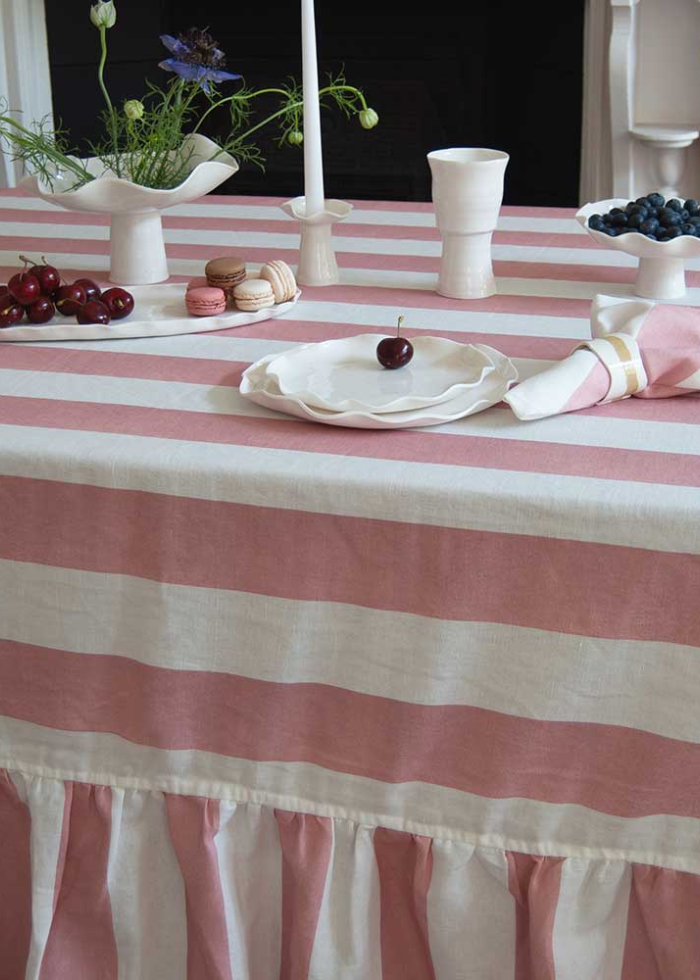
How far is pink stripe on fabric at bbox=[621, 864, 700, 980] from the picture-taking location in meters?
0.92

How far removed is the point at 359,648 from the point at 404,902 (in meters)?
0.24

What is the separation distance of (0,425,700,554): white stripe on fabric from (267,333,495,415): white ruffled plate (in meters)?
0.08

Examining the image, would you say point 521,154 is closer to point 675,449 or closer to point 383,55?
point 383,55

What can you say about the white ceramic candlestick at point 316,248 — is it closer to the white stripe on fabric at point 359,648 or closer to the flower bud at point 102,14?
the flower bud at point 102,14

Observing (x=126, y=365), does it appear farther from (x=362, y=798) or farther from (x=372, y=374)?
(x=362, y=798)

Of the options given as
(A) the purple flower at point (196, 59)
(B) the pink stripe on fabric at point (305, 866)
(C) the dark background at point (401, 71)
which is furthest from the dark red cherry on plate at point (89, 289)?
(C) the dark background at point (401, 71)

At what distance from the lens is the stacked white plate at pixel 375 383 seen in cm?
96

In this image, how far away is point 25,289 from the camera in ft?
3.85

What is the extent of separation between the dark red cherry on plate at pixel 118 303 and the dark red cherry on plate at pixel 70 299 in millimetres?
23

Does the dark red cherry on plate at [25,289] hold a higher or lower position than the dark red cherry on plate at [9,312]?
higher

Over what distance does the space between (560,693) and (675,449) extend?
0.20 meters

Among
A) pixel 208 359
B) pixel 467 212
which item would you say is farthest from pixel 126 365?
pixel 467 212

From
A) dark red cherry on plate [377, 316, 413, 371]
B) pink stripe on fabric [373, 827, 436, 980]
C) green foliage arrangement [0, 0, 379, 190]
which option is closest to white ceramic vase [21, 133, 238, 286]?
green foliage arrangement [0, 0, 379, 190]

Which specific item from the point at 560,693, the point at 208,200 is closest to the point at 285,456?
the point at 560,693
